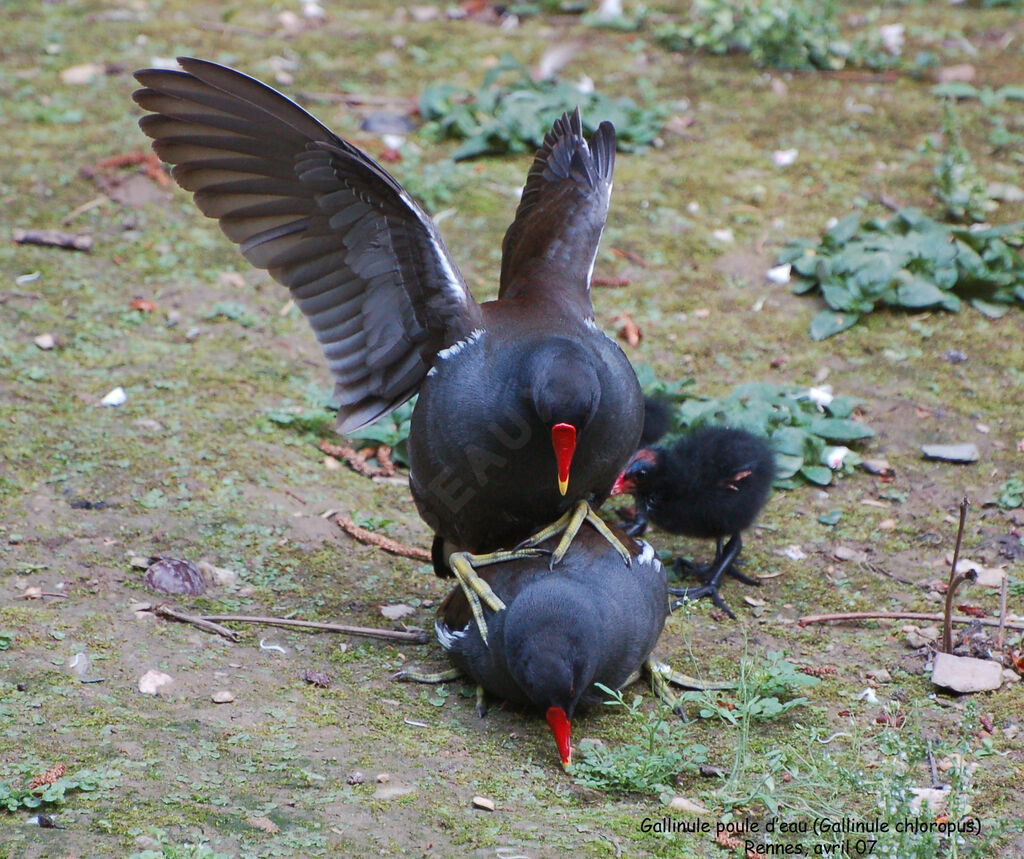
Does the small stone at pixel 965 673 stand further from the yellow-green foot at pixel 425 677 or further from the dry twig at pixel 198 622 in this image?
the dry twig at pixel 198 622

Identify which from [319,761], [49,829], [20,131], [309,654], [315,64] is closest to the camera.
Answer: [49,829]

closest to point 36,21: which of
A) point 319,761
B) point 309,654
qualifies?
point 309,654

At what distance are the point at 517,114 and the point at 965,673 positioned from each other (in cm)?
464

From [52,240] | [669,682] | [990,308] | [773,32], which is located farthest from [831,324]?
[52,240]

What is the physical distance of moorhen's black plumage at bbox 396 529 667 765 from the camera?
3242 mm

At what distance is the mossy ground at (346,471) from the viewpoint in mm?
2920

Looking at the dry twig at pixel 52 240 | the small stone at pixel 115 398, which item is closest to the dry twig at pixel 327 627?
the small stone at pixel 115 398

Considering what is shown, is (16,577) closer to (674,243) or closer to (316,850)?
(316,850)

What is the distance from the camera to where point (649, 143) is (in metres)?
7.47

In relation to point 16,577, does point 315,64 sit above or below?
above

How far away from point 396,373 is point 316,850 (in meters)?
1.89

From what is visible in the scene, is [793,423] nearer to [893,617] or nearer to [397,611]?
[893,617]

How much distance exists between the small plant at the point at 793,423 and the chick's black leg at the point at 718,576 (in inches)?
18.5

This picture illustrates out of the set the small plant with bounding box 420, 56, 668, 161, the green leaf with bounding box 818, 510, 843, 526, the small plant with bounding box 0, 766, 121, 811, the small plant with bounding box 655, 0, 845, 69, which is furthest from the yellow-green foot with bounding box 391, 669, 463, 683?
the small plant with bounding box 655, 0, 845, 69
